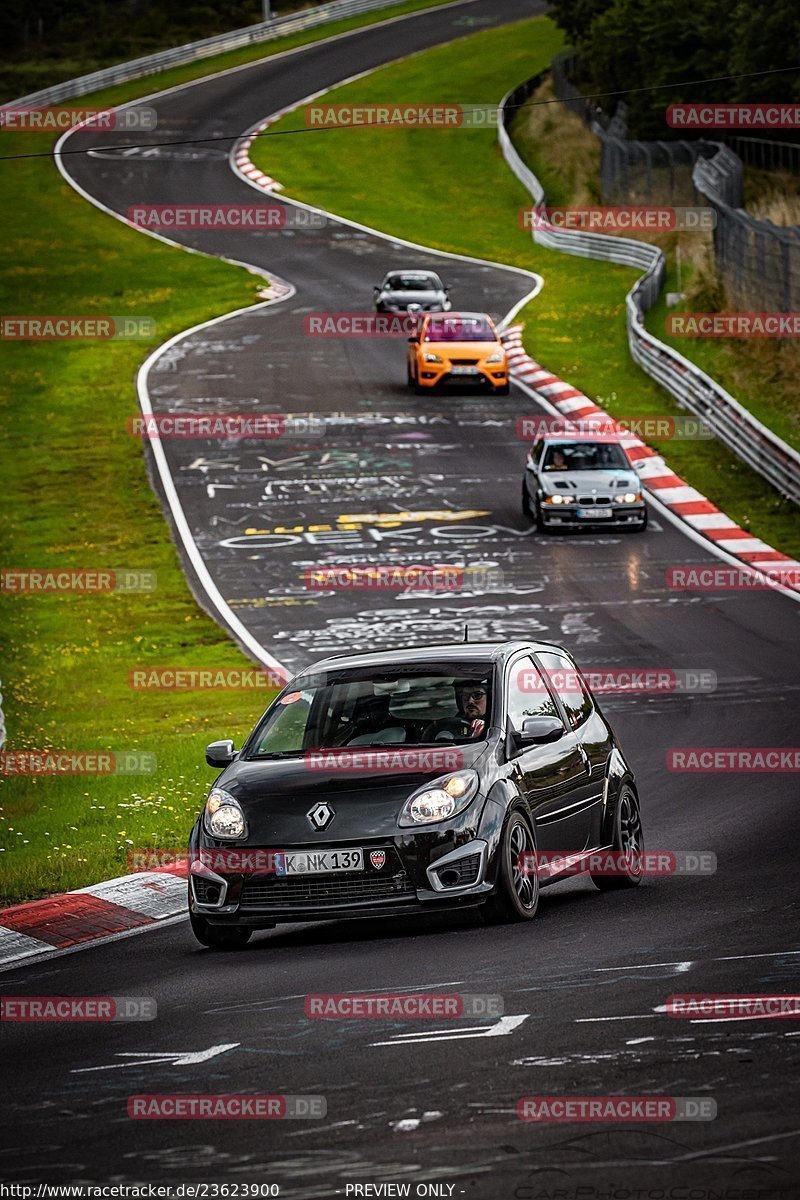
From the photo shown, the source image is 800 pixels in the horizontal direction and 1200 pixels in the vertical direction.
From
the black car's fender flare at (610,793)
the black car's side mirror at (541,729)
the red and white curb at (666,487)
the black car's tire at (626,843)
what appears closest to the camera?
the black car's side mirror at (541,729)

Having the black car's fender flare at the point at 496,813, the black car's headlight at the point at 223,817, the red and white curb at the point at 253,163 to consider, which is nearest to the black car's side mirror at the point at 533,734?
the black car's fender flare at the point at 496,813

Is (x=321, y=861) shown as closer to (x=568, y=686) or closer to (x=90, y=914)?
(x=90, y=914)

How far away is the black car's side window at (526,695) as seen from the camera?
441 inches

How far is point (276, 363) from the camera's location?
44562mm

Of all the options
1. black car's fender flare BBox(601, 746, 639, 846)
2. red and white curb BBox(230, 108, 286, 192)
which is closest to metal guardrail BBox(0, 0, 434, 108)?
red and white curb BBox(230, 108, 286, 192)

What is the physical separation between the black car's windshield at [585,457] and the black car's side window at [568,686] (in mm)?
18235

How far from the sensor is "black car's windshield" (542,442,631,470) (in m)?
30.3

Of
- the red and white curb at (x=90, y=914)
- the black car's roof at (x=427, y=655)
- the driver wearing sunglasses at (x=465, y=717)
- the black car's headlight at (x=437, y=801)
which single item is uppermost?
the black car's roof at (x=427, y=655)

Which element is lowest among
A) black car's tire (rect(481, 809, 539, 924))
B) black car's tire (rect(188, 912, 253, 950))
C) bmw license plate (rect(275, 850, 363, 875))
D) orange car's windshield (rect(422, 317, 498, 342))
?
orange car's windshield (rect(422, 317, 498, 342))

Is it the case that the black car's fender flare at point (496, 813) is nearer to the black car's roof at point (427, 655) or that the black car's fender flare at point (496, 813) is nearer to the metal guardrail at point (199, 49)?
the black car's roof at point (427, 655)

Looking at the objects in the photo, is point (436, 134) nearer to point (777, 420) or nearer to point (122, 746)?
point (777, 420)

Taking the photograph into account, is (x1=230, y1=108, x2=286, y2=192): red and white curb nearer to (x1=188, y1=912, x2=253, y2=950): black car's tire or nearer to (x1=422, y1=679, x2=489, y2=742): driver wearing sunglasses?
(x1=422, y1=679, x2=489, y2=742): driver wearing sunglasses

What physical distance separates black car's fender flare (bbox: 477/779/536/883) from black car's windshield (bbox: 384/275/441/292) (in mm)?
39184

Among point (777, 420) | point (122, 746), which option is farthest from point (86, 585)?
point (777, 420)
